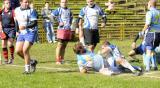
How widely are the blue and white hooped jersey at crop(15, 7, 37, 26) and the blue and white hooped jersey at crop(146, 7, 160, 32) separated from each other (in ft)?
9.03

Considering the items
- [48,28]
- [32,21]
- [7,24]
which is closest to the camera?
[32,21]

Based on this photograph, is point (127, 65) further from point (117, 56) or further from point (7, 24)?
point (7, 24)

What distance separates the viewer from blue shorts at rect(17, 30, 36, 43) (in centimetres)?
1255

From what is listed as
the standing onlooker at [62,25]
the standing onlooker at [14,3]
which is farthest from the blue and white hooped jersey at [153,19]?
the standing onlooker at [14,3]

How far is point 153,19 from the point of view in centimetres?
1338

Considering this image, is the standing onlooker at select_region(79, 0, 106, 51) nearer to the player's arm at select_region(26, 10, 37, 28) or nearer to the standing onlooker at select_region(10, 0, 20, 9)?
the standing onlooker at select_region(10, 0, 20, 9)

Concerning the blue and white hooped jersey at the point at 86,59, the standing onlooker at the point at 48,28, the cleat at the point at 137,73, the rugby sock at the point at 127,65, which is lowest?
the standing onlooker at the point at 48,28

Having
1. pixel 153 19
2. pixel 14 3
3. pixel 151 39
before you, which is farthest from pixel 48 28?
pixel 153 19

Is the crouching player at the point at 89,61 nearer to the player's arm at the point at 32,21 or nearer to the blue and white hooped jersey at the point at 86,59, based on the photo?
the blue and white hooped jersey at the point at 86,59

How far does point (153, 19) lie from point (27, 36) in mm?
3129

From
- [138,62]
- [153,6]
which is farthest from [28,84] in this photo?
[138,62]

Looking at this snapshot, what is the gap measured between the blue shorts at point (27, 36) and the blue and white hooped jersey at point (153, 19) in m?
2.78

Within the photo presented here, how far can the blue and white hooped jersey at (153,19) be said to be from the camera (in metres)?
13.2

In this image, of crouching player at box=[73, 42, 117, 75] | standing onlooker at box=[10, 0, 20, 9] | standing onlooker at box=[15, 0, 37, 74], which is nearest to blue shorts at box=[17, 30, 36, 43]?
standing onlooker at box=[15, 0, 37, 74]
